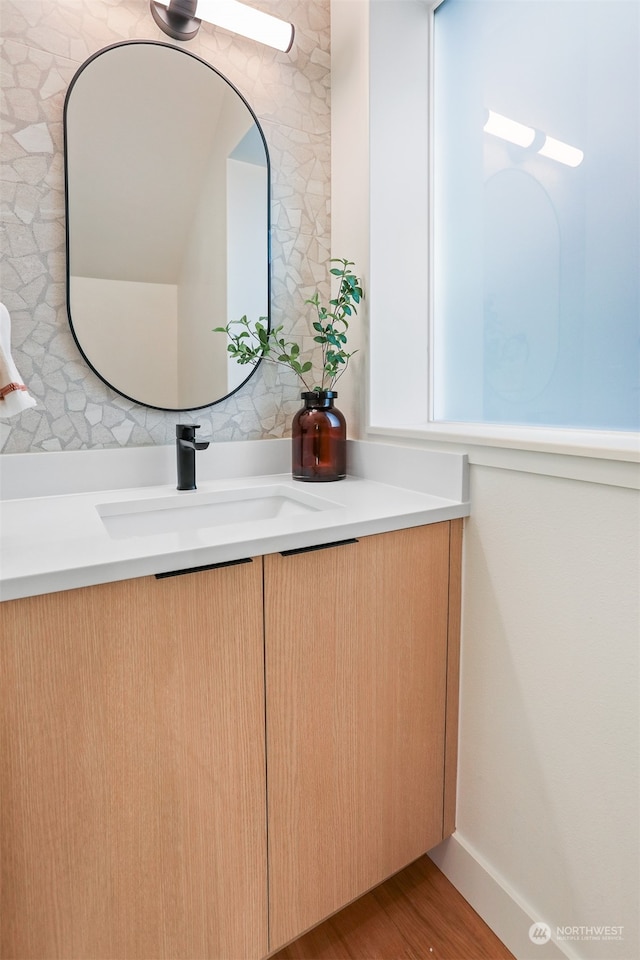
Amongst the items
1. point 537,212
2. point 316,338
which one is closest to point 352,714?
point 316,338

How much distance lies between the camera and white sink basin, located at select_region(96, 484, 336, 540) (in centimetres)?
114

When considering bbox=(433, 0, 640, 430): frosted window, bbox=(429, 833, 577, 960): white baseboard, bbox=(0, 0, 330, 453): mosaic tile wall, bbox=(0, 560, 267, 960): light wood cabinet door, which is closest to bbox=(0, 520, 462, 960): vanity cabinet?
bbox=(0, 560, 267, 960): light wood cabinet door

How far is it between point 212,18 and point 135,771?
1.58 metres

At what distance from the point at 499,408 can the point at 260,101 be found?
3.34ft

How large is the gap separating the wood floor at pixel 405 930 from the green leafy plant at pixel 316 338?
3.94 ft

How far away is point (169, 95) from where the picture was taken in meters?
1.26

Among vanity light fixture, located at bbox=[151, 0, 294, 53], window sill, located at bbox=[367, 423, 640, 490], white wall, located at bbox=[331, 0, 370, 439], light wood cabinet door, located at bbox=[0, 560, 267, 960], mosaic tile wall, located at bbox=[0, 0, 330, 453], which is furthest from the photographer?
white wall, located at bbox=[331, 0, 370, 439]

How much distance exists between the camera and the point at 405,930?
1114 mm

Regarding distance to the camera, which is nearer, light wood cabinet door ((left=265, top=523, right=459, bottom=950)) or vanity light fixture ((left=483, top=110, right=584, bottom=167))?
light wood cabinet door ((left=265, top=523, right=459, bottom=950))

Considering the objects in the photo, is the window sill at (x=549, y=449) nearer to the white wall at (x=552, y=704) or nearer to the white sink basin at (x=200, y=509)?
the white wall at (x=552, y=704)

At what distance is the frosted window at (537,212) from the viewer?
972 millimetres

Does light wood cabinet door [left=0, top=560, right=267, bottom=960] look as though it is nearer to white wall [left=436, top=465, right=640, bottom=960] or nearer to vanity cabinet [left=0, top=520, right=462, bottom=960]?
vanity cabinet [left=0, top=520, right=462, bottom=960]

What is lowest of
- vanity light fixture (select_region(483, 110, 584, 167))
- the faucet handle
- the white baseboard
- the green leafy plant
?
the white baseboard

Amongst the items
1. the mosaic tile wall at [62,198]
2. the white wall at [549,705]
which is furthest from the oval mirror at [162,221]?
the white wall at [549,705]
